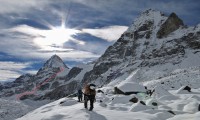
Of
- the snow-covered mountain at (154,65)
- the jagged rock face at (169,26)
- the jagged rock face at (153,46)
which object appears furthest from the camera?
the jagged rock face at (169,26)

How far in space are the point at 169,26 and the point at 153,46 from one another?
18224mm

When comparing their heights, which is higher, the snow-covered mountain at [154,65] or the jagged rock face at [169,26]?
the jagged rock face at [169,26]

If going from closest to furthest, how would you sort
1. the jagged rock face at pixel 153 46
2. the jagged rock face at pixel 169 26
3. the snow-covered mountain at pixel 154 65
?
the snow-covered mountain at pixel 154 65
the jagged rock face at pixel 153 46
the jagged rock face at pixel 169 26

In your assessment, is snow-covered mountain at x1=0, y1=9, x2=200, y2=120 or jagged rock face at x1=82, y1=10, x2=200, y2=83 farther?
jagged rock face at x1=82, y1=10, x2=200, y2=83

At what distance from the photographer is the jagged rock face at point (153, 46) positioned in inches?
5295

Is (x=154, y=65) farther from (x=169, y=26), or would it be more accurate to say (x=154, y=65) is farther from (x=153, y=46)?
(x=169, y=26)

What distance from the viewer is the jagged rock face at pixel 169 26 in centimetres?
16962

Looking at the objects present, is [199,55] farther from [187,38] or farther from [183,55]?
[187,38]

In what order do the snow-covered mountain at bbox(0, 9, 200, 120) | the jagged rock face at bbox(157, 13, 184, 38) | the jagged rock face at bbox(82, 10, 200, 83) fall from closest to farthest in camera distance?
the snow-covered mountain at bbox(0, 9, 200, 120)
the jagged rock face at bbox(82, 10, 200, 83)
the jagged rock face at bbox(157, 13, 184, 38)

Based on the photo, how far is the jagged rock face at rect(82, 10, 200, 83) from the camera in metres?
134

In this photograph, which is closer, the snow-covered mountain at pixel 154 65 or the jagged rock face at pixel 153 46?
the snow-covered mountain at pixel 154 65

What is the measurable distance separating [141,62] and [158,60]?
39.7 ft

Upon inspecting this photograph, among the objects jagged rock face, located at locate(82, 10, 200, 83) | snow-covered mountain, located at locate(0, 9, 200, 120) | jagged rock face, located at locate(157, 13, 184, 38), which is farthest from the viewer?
jagged rock face, located at locate(157, 13, 184, 38)

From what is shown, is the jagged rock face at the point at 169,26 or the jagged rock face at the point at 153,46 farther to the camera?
the jagged rock face at the point at 169,26
